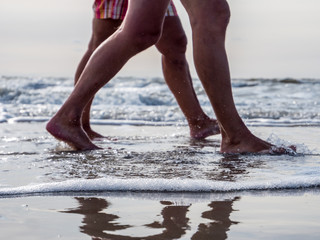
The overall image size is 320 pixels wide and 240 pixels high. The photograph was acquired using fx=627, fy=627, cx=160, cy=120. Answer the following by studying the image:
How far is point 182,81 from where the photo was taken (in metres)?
3.63

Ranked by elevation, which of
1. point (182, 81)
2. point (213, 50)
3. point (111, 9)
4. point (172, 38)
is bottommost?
point (182, 81)

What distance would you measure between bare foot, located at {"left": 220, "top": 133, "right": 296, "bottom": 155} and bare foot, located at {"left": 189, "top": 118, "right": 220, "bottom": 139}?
0.88m

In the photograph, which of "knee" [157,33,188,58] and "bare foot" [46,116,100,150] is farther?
"knee" [157,33,188,58]

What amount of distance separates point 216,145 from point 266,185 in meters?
1.37

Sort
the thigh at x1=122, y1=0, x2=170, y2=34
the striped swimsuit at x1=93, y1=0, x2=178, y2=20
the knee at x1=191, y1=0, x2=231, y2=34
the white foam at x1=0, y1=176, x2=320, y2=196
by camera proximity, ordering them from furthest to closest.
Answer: the striped swimsuit at x1=93, y1=0, x2=178, y2=20
the knee at x1=191, y1=0, x2=231, y2=34
the thigh at x1=122, y1=0, x2=170, y2=34
the white foam at x1=0, y1=176, x2=320, y2=196

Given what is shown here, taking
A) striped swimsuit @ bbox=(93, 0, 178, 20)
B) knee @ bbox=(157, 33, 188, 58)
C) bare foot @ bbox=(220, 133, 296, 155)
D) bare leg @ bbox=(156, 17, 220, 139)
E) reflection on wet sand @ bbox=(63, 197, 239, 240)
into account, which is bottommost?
reflection on wet sand @ bbox=(63, 197, 239, 240)

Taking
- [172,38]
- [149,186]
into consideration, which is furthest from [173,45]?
[149,186]

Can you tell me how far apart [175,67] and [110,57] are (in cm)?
109

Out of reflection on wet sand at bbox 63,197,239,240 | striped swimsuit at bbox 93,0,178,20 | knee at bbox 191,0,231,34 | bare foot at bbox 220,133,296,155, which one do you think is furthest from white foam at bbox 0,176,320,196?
striped swimsuit at bbox 93,0,178,20

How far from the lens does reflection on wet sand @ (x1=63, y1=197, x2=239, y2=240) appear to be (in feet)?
4.28

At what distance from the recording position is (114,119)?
18.1 feet

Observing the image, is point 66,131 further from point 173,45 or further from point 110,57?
point 173,45

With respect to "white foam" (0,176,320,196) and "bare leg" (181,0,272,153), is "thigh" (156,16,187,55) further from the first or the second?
"white foam" (0,176,320,196)

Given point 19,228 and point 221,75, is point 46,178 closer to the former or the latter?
point 19,228
